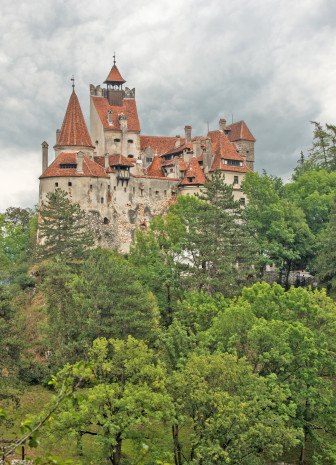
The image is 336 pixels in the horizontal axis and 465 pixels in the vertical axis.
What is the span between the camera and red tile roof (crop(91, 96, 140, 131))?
68.5 meters

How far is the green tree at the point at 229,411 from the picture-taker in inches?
1003

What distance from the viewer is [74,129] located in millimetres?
63906

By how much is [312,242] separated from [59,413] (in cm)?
3767

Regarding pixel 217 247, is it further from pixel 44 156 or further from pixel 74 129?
pixel 44 156

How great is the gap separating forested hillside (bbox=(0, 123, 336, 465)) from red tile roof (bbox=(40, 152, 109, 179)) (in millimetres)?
3971

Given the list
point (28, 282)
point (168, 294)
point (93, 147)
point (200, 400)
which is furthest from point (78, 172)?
point (200, 400)

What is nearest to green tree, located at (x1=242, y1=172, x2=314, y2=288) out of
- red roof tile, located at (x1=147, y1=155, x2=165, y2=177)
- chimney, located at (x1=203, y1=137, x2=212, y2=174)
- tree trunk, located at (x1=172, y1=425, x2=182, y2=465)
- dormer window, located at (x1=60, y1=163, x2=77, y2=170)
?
chimney, located at (x1=203, y1=137, x2=212, y2=174)

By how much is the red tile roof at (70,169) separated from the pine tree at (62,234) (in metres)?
4.81

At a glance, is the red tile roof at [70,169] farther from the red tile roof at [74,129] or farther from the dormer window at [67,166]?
the red tile roof at [74,129]

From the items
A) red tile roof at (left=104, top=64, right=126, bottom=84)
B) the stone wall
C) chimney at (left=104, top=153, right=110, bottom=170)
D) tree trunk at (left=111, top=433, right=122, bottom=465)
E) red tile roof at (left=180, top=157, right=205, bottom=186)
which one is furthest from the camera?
the stone wall

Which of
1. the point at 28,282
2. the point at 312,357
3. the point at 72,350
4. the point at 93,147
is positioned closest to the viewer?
the point at 312,357

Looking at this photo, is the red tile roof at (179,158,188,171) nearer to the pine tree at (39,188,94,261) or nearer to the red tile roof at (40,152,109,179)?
the red tile roof at (40,152,109,179)

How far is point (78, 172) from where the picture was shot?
6028cm

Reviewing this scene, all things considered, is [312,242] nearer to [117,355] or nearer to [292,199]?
[292,199]
